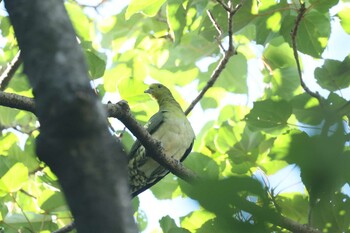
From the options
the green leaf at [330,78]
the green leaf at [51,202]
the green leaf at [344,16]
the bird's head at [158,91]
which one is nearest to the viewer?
the green leaf at [330,78]

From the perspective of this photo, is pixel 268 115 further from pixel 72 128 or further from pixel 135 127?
pixel 72 128

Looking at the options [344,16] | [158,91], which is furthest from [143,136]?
[158,91]

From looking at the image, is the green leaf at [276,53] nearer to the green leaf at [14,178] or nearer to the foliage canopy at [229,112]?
the foliage canopy at [229,112]

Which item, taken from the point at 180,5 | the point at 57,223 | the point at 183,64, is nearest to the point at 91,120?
the point at 180,5

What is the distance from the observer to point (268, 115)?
171 inches

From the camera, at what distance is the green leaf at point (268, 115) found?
4153 mm

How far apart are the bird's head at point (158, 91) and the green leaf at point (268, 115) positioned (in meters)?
2.69

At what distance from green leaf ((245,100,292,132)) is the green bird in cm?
162

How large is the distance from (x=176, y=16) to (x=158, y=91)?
2.28 metres

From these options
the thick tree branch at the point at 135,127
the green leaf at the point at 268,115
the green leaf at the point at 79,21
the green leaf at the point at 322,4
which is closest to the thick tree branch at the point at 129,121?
the thick tree branch at the point at 135,127

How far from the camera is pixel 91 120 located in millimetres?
1014

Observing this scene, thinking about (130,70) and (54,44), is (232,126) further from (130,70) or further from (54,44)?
(54,44)

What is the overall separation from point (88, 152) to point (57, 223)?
499 cm

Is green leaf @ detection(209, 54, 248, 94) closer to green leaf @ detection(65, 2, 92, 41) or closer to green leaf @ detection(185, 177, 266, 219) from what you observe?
green leaf @ detection(65, 2, 92, 41)
